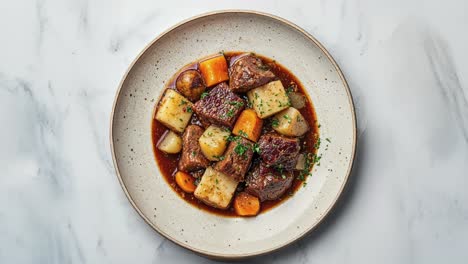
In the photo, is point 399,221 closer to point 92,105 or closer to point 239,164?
point 239,164

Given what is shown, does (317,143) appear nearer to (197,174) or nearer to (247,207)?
(247,207)

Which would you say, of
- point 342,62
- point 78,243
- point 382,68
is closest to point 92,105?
point 78,243

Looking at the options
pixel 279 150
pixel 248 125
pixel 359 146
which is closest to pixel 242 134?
pixel 248 125

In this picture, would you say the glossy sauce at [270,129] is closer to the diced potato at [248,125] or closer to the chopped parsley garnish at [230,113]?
the diced potato at [248,125]

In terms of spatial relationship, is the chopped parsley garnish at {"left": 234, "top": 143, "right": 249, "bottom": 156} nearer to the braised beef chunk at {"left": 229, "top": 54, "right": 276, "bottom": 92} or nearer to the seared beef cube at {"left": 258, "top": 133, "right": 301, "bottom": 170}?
the seared beef cube at {"left": 258, "top": 133, "right": 301, "bottom": 170}

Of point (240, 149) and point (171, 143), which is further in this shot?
point (171, 143)

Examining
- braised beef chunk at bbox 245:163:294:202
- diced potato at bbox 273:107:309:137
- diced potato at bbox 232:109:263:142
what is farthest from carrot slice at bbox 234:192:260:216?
diced potato at bbox 273:107:309:137

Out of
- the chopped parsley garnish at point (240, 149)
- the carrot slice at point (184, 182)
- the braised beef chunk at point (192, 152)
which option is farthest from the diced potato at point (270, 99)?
the carrot slice at point (184, 182)
